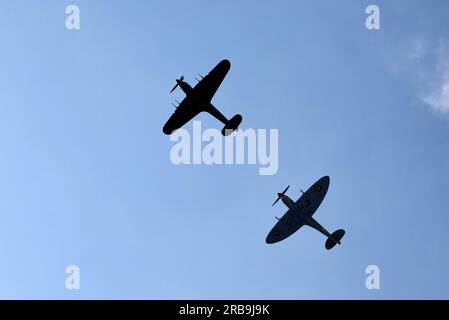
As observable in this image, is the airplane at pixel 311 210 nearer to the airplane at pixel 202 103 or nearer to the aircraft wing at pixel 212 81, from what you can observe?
the airplane at pixel 202 103

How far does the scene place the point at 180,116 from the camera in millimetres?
42156

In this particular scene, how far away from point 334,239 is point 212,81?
20.3 metres

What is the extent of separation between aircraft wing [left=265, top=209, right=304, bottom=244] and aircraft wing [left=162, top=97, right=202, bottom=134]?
13.9 m

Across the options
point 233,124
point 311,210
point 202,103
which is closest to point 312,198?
point 311,210

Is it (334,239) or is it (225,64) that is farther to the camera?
(334,239)

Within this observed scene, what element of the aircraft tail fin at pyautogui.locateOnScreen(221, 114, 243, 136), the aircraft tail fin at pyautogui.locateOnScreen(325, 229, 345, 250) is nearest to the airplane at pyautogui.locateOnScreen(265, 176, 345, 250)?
the aircraft tail fin at pyautogui.locateOnScreen(325, 229, 345, 250)

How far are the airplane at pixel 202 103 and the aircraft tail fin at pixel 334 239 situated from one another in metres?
15.1

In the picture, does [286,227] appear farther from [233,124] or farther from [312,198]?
[233,124]

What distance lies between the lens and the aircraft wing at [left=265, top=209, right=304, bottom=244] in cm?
4519

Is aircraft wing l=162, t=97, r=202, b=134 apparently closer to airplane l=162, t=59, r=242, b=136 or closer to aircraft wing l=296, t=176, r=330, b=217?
airplane l=162, t=59, r=242, b=136

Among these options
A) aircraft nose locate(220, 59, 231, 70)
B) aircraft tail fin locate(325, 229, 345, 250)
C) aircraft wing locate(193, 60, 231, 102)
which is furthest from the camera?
aircraft tail fin locate(325, 229, 345, 250)
